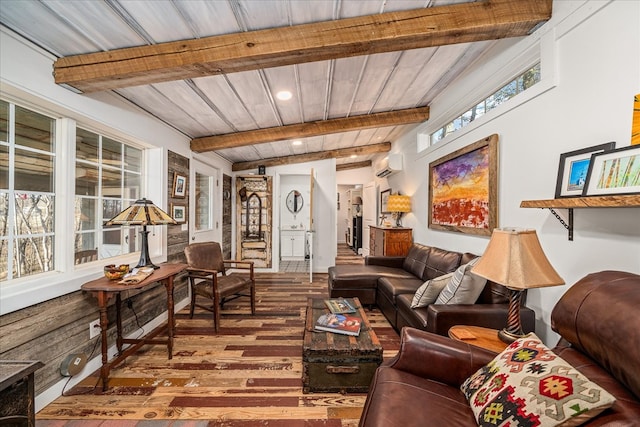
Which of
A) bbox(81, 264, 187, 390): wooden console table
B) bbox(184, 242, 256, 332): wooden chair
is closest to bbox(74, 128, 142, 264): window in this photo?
bbox(81, 264, 187, 390): wooden console table

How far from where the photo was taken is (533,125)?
6.37ft

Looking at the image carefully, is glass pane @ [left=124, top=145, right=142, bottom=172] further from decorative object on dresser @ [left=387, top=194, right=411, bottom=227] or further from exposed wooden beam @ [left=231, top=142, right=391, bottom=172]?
decorative object on dresser @ [left=387, top=194, right=411, bottom=227]

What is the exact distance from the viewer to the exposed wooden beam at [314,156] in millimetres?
5418

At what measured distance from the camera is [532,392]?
0.95m

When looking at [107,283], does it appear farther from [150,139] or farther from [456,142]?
[456,142]

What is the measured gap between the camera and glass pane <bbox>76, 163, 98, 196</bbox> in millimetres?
2117

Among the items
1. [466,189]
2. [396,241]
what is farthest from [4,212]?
[396,241]

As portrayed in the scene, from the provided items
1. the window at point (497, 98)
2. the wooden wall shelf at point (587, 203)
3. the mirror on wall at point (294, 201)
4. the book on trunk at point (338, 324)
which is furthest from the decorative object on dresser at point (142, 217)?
the mirror on wall at point (294, 201)

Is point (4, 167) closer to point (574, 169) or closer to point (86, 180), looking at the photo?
point (86, 180)

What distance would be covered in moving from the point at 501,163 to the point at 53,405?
3694mm

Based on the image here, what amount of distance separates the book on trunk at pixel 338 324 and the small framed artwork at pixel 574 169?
5.11 feet

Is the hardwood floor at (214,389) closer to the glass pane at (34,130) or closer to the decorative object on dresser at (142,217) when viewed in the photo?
the decorative object on dresser at (142,217)

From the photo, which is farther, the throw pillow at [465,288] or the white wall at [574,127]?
the throw pillow at [465,288]

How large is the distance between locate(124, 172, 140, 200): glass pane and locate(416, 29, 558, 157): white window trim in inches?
135
